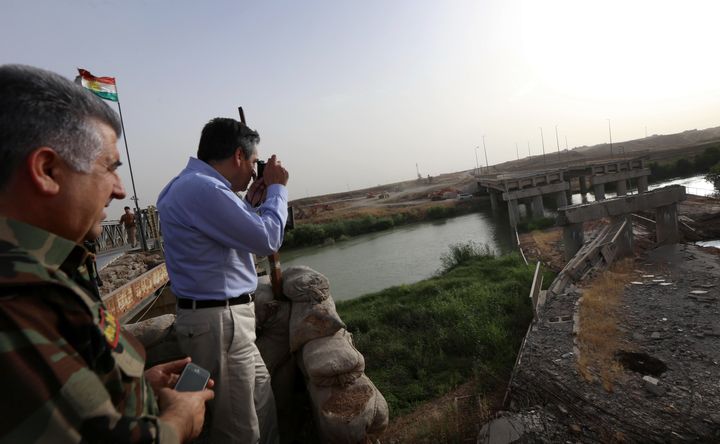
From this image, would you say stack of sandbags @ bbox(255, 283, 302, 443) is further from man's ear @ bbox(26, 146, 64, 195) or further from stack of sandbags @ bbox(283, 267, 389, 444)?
man's ear @ bbox(26, 146, 64, 195)

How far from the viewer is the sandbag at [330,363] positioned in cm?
297

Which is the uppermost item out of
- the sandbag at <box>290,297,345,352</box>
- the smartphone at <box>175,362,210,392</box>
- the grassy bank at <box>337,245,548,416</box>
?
the smartphone at <box>175,362,210,392</box>

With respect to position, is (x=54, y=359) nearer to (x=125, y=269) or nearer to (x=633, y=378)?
(x=633, y=378)

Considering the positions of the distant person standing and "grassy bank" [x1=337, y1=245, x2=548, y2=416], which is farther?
the distant person standing

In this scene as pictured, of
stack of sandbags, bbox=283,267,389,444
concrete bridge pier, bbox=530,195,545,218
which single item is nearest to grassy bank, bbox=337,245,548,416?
stack of sandbags, bbox=283,267,389,444

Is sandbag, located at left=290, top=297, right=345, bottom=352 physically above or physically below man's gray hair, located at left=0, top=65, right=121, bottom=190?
below

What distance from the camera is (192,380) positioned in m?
1.34

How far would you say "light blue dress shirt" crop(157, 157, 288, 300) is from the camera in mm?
1966

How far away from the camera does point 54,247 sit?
896 millimetres

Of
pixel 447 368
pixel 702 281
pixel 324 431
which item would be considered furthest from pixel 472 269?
pixel 324 431

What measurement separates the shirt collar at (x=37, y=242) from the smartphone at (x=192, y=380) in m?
0.61

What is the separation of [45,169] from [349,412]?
8.05 ft

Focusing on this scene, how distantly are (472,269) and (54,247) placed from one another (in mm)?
11987

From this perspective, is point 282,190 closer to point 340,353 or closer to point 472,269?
point 340,353
